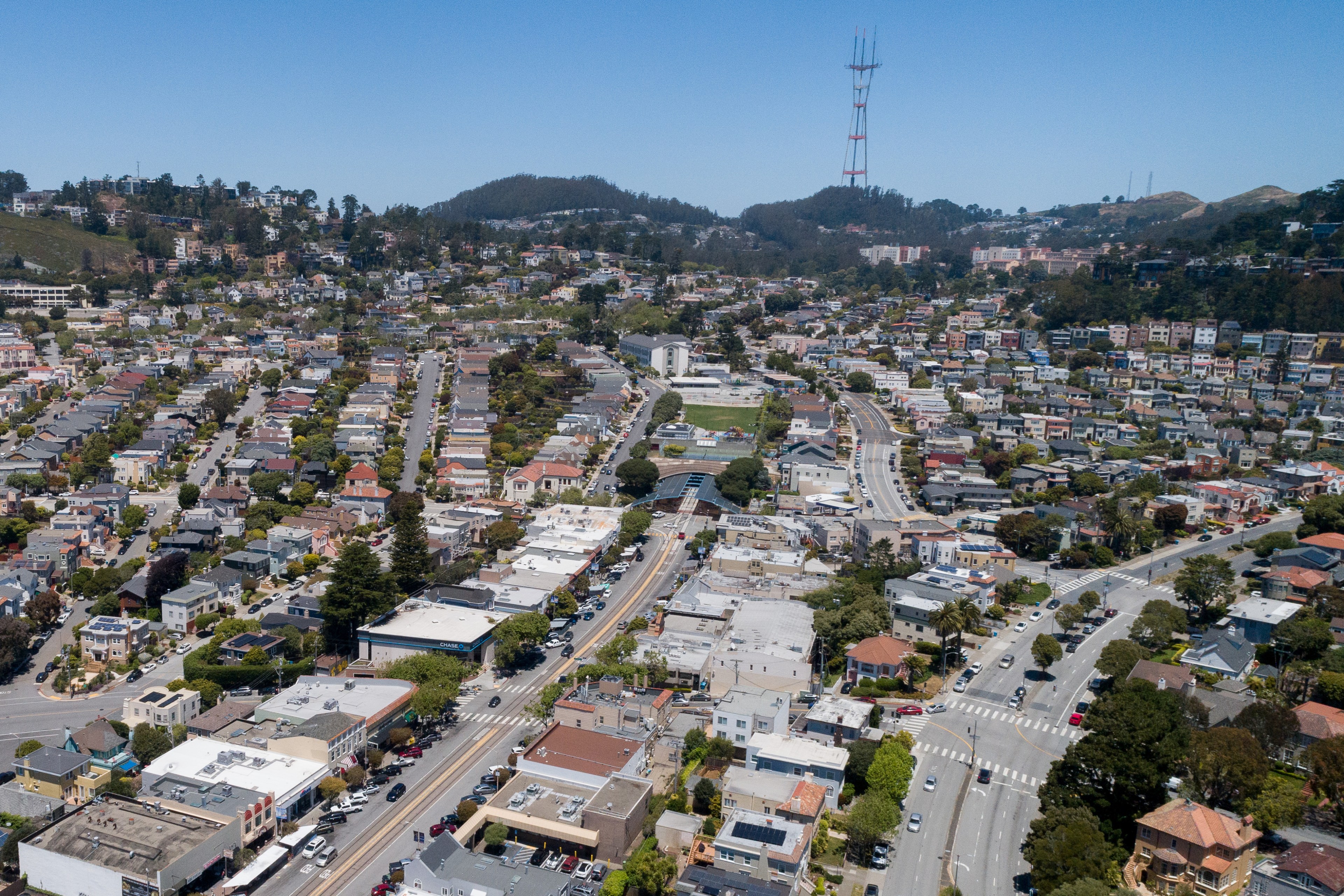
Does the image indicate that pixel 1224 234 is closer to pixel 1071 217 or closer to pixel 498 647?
pixel 498 647

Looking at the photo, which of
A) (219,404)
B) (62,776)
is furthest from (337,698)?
(219,404)

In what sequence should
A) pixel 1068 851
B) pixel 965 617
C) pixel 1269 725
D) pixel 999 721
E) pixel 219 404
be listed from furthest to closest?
1. pixel 219 404
2. pixel 965 617
3. pixel 999 721
4. pixel 1269 725
5. pixel 1068 851

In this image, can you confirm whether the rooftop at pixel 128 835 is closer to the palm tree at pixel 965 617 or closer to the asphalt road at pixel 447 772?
the asphalt road at pixel 447 772

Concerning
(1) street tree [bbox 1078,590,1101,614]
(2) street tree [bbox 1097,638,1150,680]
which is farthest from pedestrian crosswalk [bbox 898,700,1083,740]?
(1) street tree [bbox 1078,590,1101,614]

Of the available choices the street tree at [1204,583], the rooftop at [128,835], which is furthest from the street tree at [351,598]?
the street tree at [1204,583]

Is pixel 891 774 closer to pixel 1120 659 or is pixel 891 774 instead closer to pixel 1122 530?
pixel 1120 659
